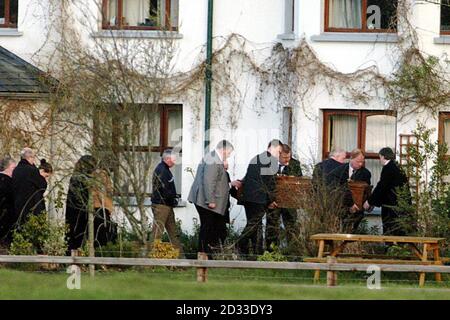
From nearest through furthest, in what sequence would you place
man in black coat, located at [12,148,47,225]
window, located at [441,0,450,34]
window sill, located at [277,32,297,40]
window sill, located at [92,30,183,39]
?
man in black coat, located at [12,148,47,225], window sill, located at [92,30,183,39], window, located at [441,0,450,34], window sill, located at [277,32,297,40]

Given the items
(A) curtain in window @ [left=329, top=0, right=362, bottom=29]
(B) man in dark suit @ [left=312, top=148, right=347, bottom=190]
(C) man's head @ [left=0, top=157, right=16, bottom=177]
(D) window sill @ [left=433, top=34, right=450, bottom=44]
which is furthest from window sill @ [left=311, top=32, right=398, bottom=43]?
(C) man's head @ [left=0, top=157, right=16, bottom=177]

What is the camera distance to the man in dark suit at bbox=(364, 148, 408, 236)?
86.6 feet

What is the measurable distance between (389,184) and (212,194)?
3.27 metres

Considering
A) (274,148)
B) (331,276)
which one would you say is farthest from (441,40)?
(331,276)

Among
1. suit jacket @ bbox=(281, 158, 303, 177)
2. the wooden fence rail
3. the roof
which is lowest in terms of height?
the wooden fence rail

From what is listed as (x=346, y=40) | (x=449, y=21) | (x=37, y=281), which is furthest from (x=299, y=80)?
(x=37, y=281)

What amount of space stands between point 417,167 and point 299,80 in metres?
4.53

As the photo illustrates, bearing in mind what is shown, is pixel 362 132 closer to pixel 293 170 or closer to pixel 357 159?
pixel 357 159

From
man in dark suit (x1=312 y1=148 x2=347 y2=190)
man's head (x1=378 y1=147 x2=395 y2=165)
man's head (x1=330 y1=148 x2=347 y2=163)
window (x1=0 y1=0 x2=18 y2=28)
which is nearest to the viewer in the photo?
man in dark suit (x1=312 y1=148 x2=347 y2=190)

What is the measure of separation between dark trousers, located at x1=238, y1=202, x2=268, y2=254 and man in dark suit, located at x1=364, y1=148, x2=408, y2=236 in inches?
80.9

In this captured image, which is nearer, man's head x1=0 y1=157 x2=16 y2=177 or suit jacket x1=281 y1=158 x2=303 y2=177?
man's head x1=0 y1=157 x2=16 y2=177

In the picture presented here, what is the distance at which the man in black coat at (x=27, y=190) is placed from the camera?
24734 mm

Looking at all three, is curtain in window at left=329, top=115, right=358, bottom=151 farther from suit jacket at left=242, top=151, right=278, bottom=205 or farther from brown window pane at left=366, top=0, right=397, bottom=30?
suit jacket at left=242, top=151, right=278, bottom=205

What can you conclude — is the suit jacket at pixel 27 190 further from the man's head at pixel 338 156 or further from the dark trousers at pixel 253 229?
the man's head at pixel 338 156
